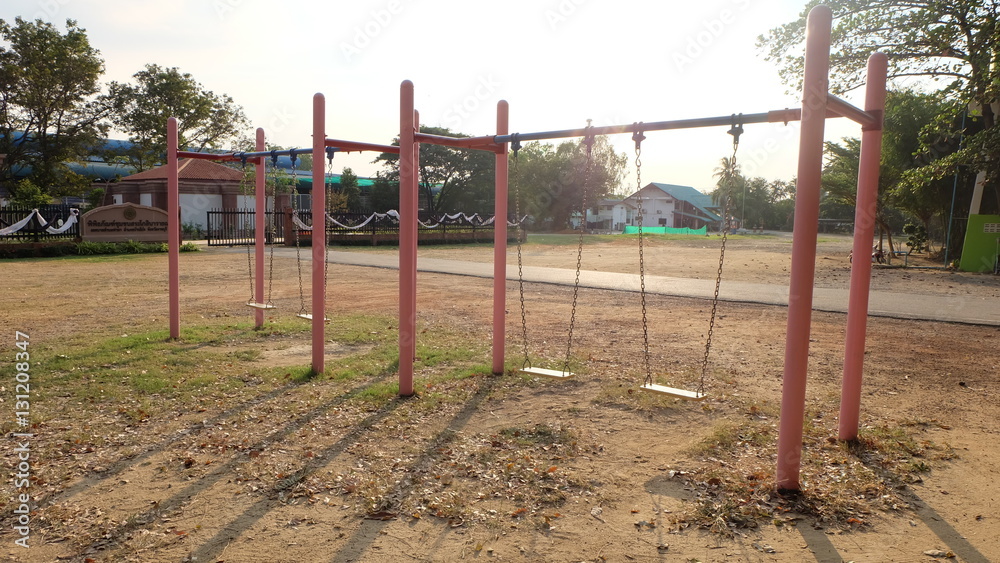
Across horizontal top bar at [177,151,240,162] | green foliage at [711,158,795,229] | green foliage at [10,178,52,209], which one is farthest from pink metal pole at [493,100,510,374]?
green foliage at [711,158,795,229]

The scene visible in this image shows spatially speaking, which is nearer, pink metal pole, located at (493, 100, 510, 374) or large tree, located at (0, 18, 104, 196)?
pink metal pole, located at (493, 100, 510, 374)

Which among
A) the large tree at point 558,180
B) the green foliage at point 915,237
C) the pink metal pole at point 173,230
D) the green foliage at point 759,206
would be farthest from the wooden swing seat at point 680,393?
the green foliage at point 759,206

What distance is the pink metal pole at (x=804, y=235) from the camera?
3551mm

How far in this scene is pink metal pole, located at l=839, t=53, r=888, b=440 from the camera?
170 inches

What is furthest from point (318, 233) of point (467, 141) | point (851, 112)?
point (851, 112)

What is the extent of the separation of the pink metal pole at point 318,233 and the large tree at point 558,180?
4871cm

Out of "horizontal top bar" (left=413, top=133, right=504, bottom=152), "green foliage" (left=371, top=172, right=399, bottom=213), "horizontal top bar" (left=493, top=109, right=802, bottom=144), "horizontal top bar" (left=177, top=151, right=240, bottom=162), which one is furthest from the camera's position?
"green foliage" (left=371, top=172, right=399, bottom=213)

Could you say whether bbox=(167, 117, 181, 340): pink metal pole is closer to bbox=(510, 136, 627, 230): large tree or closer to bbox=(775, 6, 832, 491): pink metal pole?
bbox=(775, 6, 832, 491): pink metal pole

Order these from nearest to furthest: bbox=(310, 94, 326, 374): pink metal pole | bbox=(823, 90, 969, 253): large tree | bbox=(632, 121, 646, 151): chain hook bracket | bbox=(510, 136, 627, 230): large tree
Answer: bbox=(632, 121, 646, 151): chain hook bracket
bbox=(310, 94, 326, 374): pink metal pole
bbox=(823, 90, 969, 253): large tree
bbox=(510, 136, 627, 230): large tree

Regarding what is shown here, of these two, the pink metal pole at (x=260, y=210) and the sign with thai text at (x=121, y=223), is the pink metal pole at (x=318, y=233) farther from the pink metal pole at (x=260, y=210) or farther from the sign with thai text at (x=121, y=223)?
the sign with thai text at (x=121, y=223)

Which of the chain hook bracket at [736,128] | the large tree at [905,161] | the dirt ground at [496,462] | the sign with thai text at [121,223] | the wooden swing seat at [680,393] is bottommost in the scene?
the dirt ground at [496,462]

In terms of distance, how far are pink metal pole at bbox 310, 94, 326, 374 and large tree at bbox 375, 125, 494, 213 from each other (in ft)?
133

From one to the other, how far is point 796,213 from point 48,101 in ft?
118

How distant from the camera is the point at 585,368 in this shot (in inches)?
260
